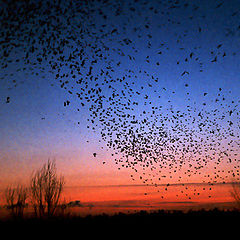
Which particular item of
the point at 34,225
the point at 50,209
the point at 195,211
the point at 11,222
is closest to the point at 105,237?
the point at 34,225

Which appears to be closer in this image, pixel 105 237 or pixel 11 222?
pixel 105 237

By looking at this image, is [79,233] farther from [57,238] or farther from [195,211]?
[195,211]

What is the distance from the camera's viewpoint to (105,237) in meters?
18.2

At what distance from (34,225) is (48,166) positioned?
6536 mm

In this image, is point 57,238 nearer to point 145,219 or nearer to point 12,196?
point 145,219

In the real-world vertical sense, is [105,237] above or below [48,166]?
below

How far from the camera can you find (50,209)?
86.4 feet

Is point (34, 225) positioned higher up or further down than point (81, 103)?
further down

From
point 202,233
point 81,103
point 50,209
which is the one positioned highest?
point 81,103

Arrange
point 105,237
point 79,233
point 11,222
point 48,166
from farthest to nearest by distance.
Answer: point 48,166 → point 11,222 → point 79,233 → point 105,237

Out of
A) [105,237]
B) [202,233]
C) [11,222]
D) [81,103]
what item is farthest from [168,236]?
[11,222]

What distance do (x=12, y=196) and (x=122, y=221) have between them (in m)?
12.2

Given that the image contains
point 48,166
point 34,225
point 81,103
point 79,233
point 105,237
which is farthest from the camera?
point 48,166

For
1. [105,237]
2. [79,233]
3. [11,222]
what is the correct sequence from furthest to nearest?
1. [11,222]
2. [79,233]
3. [105,237]
